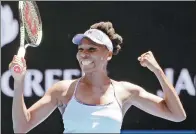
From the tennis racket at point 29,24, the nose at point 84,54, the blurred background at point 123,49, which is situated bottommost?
the blurred background at point 123,49

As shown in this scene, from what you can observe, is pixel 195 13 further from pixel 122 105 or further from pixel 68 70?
pixel 122 105

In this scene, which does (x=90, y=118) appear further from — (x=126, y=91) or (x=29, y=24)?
(x=29, y=24)

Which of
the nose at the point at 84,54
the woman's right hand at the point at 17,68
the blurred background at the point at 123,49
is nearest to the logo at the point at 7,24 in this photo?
the blurred background at the point at 123,49

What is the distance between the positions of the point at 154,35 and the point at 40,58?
1026 millimetres

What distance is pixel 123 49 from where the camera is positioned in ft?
18.3

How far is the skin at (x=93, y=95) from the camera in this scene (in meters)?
3.00

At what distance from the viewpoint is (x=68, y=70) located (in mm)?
5512

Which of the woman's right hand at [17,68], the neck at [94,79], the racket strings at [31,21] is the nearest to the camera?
the woman's right hand at [17,68]

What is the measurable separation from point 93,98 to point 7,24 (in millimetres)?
2546

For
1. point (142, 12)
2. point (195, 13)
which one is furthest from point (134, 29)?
point (195, 13)

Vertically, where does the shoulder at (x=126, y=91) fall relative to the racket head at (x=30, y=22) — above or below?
below

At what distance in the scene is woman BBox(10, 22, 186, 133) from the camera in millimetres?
2967

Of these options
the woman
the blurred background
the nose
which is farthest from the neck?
the blurred background

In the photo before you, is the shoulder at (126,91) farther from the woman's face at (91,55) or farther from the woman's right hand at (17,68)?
the woman's right hand at (17,68)
